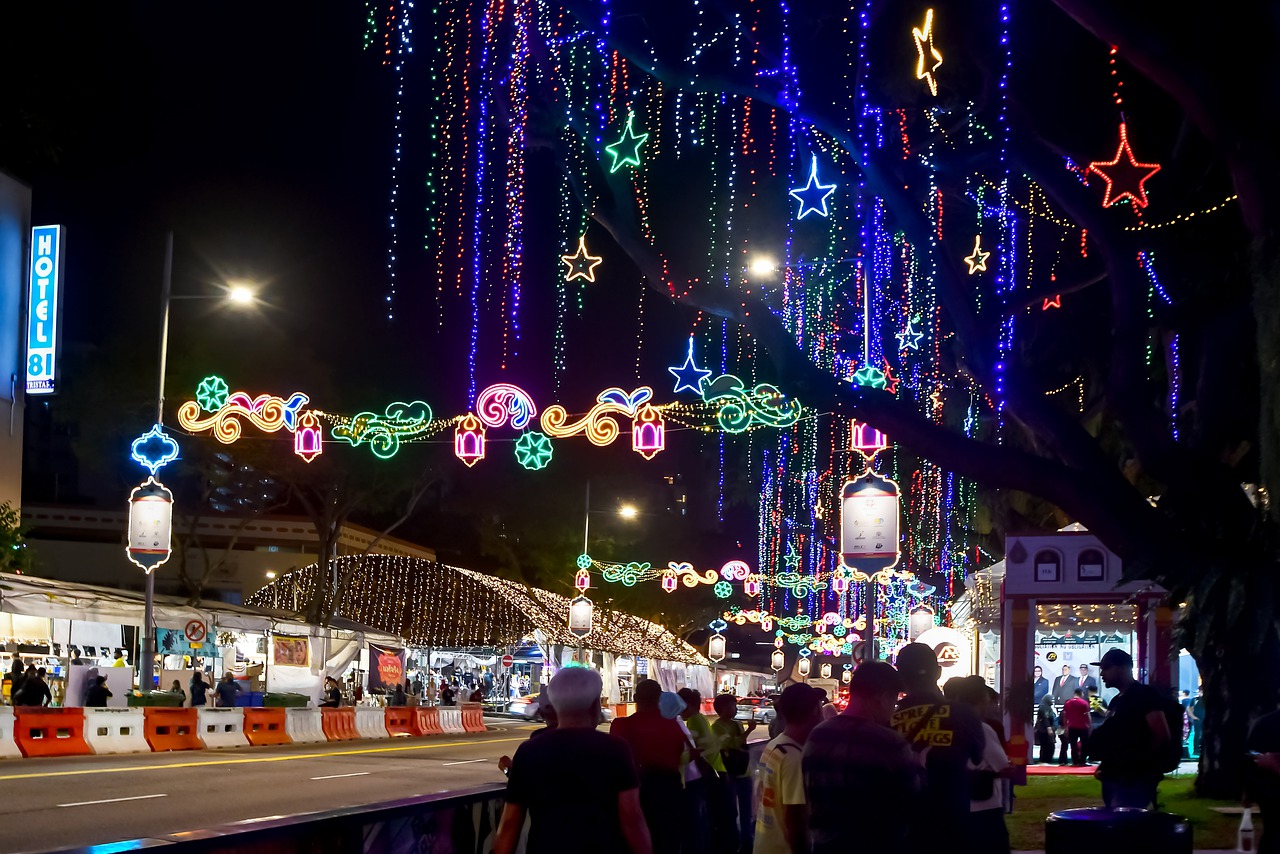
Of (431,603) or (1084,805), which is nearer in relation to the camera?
(1084,805)

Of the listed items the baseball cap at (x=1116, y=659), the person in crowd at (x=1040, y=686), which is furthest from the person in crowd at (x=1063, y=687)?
the baseball cap at (x=1116, y=659)

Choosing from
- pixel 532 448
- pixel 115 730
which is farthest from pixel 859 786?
pixel 115 730

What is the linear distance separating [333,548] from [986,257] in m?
27.0

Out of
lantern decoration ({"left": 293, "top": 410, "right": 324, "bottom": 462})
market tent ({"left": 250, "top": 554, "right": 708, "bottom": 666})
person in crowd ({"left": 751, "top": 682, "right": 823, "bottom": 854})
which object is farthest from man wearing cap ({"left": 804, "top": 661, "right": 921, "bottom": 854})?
market tent ({"left": 250, "top": 554, "right": 708, "bottom": 666})

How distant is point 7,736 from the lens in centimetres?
2456

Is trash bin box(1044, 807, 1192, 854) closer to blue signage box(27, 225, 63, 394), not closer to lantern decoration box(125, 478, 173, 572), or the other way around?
lantern decoration box(125, 478, 173, 572)

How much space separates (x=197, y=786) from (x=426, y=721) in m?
22.8

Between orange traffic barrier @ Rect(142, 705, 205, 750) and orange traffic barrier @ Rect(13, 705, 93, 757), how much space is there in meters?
1.97

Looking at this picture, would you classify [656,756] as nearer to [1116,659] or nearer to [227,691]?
[1116,659]

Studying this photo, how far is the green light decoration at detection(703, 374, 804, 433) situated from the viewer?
2278 centimetres

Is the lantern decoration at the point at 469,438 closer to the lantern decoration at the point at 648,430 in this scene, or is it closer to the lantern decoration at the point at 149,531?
the lantern decoration at the point at 648,430

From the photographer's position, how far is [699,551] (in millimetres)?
78938

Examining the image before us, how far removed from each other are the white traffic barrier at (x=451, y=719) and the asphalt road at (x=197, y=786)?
11598 millimetres

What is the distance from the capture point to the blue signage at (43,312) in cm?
3253
